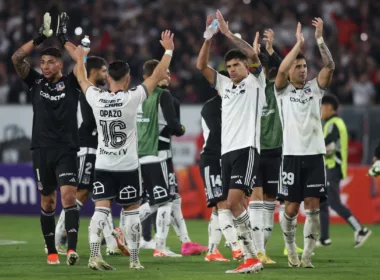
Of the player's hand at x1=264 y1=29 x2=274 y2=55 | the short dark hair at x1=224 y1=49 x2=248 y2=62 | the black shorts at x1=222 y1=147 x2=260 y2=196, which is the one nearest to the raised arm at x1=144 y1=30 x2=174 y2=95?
the short dark hair at x1=224 y1=49 x2=248 y2=62

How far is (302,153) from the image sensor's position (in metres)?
12.6

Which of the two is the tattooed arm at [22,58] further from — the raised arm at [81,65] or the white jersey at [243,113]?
the white jersey at [243,113]

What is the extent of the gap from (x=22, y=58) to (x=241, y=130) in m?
3.09

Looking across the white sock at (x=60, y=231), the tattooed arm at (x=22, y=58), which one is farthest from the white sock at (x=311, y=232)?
the tattooed arm at (x=22, y=58)

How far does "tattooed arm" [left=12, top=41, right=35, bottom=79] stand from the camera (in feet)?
41.8

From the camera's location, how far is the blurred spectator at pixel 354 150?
918 inches

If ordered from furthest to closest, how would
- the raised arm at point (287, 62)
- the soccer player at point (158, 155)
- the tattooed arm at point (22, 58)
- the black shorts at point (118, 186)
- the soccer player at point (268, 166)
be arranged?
the soccer player at point (158, 155)
the soccer player at point (268, 166)
the tattooed arm at point (22, 58)
the raised arm at point (287, 62)
the black shorts at point (118, 186)

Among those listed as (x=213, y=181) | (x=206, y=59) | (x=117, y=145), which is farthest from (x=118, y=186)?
(x=213, y=181)

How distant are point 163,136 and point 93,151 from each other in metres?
1.06

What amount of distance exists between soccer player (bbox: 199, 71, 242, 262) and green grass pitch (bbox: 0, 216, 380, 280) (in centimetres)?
41

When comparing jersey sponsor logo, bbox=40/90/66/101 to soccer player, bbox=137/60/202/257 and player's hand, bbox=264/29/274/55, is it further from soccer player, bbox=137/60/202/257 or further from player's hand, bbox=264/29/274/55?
player's hand, bbox=264/29/274/55

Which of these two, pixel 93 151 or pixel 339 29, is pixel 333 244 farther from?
pixel 339 29

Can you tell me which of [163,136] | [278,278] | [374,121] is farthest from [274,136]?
[374,121]

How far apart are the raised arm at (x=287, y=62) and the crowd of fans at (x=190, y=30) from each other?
1320 cm
